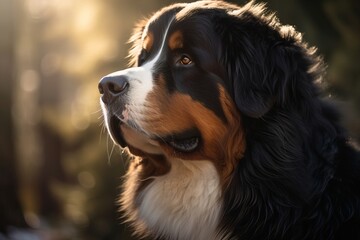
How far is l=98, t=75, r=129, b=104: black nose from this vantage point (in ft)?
11.2

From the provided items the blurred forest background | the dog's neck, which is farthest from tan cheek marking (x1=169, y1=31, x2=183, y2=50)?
the blurred forest background

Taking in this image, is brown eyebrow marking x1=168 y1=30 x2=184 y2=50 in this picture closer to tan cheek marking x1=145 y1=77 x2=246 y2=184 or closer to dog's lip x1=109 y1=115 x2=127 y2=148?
tan cheek marking x1=145 y1=77 x2=246 y2=184

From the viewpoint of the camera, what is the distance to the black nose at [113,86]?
3.41m

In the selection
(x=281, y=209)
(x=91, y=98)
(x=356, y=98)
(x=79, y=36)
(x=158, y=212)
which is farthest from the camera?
(x=79, y=36)

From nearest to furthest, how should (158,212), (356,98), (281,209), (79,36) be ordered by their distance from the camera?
(281,209)
(158,212)
(356,98)
(79,36)

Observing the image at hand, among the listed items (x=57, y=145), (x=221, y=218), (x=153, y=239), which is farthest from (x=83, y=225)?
(x=57, y=145)

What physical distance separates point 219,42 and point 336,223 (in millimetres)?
1141

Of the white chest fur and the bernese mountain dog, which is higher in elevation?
the bernese mountain dog

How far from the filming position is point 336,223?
3.43 m

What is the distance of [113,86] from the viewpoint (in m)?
3.44

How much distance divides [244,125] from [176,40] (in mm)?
600

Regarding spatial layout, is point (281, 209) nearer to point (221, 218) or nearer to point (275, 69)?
point (221, 218)

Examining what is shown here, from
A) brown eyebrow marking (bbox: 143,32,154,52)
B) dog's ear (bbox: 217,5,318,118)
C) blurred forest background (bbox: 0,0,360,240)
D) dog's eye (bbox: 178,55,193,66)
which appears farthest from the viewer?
blurred forest background (bbox: 0,0,360,240)

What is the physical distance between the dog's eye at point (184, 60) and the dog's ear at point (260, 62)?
19 centimetres
